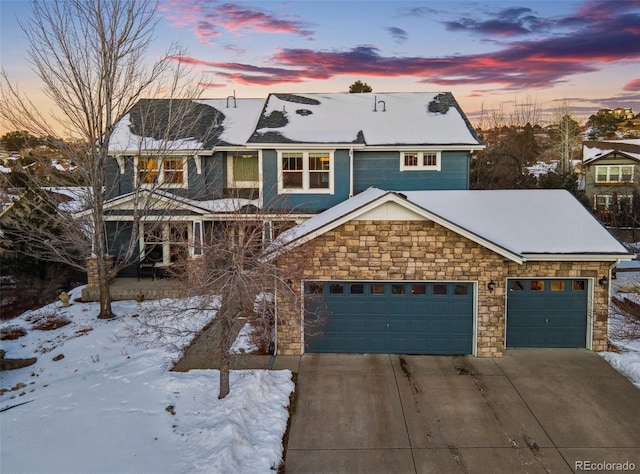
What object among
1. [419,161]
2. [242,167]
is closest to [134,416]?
[242,167]

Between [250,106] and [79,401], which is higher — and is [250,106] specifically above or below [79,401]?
above

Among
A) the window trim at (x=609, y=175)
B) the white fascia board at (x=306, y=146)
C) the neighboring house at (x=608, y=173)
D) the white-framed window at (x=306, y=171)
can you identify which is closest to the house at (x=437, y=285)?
the white-framed window at (x=306, y=171)

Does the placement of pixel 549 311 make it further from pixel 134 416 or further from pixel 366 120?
pixel 366 120

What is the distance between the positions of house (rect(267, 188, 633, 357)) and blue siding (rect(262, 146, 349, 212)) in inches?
228

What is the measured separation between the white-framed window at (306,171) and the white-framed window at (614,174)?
111 ft

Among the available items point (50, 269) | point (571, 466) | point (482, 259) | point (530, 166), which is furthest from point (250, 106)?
point (530, 166)

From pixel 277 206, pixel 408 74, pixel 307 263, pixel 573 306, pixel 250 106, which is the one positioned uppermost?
pixel 408 74

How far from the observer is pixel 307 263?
11.8m

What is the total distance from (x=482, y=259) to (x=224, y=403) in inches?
282

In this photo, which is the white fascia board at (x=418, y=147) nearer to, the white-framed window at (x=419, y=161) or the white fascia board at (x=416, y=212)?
the white-framed window at (x=419, y=161)

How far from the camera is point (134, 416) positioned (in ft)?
28.4

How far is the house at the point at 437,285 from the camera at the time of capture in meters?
11.6

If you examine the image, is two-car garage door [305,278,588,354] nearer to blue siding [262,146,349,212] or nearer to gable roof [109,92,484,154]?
blue siding [262,146,349,212]

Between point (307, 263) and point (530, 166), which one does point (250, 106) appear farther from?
point (530, 166)
